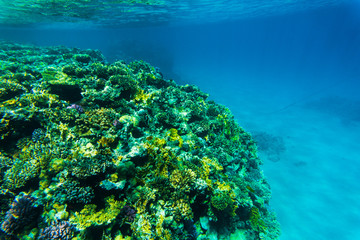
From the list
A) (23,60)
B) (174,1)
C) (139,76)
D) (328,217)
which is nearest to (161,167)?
(139,76)

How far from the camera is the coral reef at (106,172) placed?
10.6 feet

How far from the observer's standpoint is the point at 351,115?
36.1 metres

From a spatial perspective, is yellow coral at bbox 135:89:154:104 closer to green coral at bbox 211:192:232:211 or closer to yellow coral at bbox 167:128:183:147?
yellow coral at bbox 167:128:183:147

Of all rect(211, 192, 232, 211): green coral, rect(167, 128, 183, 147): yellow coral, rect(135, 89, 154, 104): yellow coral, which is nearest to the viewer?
rect(211, 192, 232, 211): green coral

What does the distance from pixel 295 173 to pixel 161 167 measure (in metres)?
21.8

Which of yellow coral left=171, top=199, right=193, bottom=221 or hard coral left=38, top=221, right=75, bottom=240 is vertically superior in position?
hard coral left=38, top=221, right=75, bottom=240

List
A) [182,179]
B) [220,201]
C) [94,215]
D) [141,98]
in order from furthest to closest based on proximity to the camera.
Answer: [141,98] < [220,201] < [182,179] < [94,215]

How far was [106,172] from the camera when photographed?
3770mm

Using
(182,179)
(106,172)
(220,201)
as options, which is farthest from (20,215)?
(220,201)

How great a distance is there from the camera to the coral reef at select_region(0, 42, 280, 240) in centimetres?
323

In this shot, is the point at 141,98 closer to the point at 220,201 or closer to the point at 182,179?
the point at 182,179

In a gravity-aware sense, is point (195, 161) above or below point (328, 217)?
above

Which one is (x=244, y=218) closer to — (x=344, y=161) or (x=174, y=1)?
(x=344, y=161)

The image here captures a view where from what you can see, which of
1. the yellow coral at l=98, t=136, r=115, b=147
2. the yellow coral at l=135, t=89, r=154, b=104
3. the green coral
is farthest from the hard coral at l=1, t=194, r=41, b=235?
A: the yellow coral at l=135, t=89, r=154, b=104
